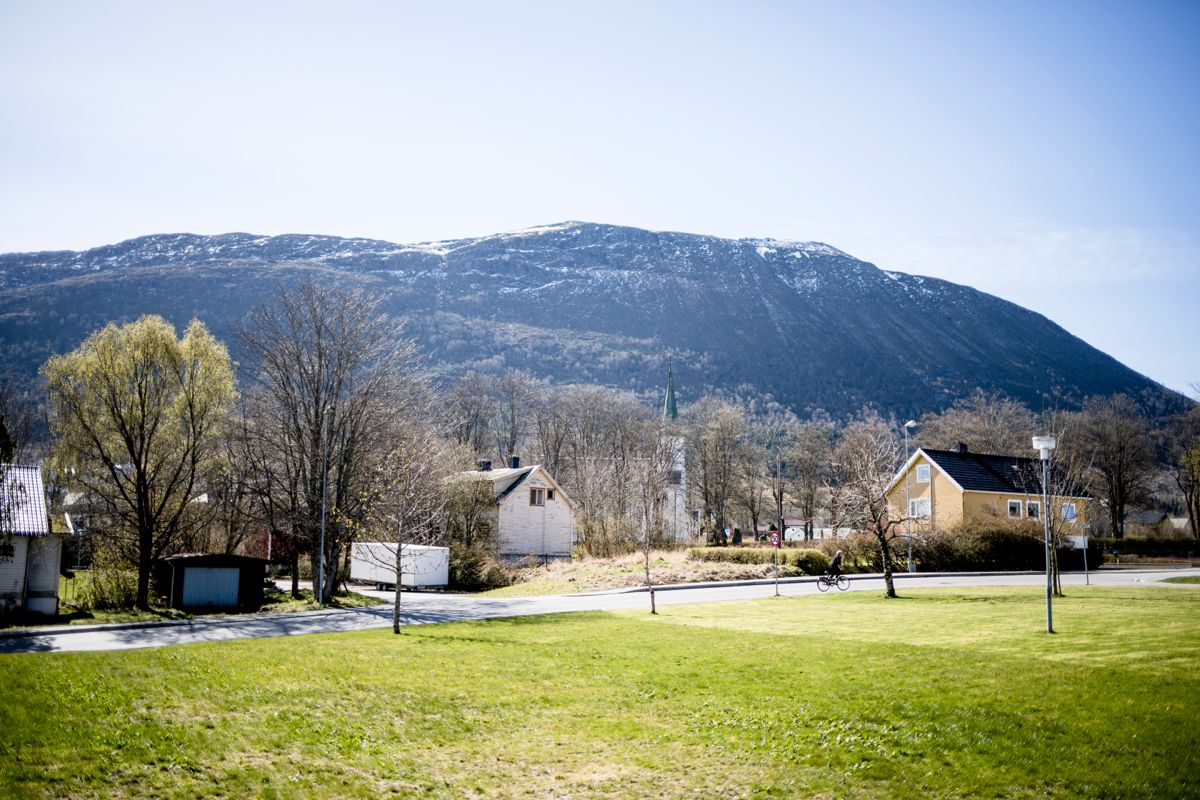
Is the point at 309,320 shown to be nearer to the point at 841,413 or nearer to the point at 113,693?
the point at 113,693

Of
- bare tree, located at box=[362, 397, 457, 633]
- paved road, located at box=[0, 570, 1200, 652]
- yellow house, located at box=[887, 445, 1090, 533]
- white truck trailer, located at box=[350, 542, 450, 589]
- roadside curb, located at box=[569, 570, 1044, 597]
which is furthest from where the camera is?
yellow house, located at box=[887, 445, 1090, 533]

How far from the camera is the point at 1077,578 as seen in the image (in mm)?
39000

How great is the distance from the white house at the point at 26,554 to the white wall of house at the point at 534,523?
28988mm

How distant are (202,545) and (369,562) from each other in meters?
8.86

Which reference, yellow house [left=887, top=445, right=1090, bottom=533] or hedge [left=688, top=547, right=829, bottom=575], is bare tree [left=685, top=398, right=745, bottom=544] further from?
hedge [left=688, top=547, right=829, bottom=575]

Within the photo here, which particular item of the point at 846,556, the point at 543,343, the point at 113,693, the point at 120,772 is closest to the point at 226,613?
the point at 113,693

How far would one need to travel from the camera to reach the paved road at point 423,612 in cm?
2036

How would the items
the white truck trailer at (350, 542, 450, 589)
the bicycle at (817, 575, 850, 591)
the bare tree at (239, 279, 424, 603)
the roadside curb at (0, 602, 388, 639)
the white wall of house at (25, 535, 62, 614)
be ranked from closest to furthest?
the roadside curb at (0, 602, 388, 639), the white wall of house at (25, 535, 62, 614), the bare tree at (239, 279, 424, 603), the bicycle at (817, 575, 850, 591), the white truck trailer at (350, 542, 450, 589)

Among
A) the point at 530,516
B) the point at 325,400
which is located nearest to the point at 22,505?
the point at 325,400

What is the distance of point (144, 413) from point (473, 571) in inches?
729

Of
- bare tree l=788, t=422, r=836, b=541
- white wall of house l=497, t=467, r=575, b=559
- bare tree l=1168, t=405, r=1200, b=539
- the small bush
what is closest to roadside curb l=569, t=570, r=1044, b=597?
the small bush

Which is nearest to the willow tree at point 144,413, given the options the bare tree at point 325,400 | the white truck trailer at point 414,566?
the bare tree at point 325,400

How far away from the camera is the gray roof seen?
A: 26.6 m

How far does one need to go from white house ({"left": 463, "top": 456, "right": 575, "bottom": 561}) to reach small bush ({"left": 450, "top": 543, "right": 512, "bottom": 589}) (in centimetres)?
903
